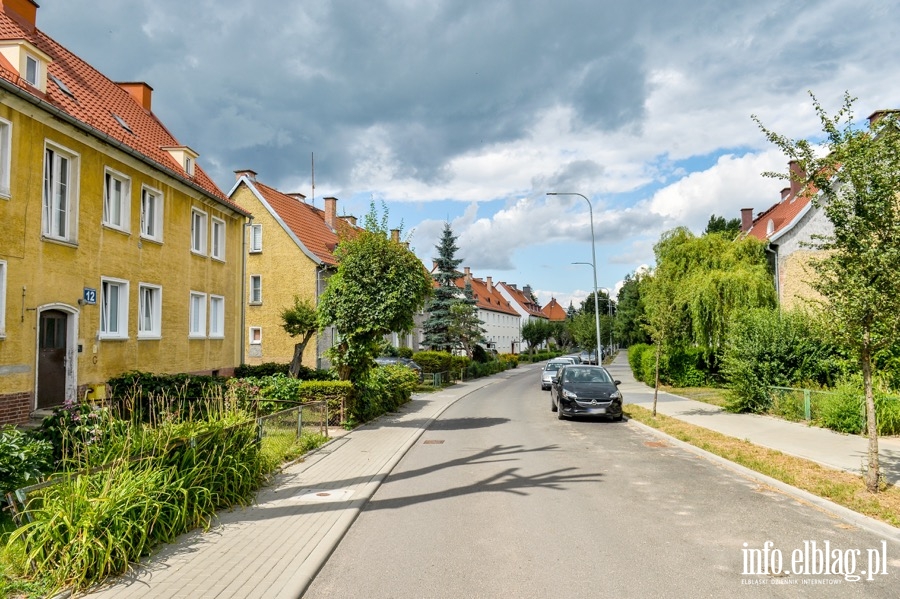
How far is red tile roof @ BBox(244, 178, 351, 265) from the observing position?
31.5 metres

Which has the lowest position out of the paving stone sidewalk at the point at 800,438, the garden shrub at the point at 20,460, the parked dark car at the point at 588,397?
the paving stone sidewalk at the point at 800,438

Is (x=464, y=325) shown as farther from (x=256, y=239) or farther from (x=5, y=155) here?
(x=5, y=155)

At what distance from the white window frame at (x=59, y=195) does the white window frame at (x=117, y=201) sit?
3.43 ft

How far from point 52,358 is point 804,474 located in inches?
540

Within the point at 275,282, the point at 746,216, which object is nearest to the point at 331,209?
the point at 275,282

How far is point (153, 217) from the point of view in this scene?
16.4m

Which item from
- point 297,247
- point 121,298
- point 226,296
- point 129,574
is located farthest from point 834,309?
point 297,247

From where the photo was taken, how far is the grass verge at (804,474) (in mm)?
7129

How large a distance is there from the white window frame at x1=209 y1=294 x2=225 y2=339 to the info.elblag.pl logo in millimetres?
17334

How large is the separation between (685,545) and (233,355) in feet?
59.2

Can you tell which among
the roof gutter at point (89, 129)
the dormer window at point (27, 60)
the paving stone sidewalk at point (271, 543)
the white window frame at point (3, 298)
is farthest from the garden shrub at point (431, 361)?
the white window frame at point (3, 298)

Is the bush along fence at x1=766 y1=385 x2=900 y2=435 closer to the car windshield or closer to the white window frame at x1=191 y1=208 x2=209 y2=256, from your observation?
the car windshield

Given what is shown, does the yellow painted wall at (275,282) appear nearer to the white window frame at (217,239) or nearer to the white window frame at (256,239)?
the white window frame at (256,239)

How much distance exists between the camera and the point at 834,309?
8062 millimetres
